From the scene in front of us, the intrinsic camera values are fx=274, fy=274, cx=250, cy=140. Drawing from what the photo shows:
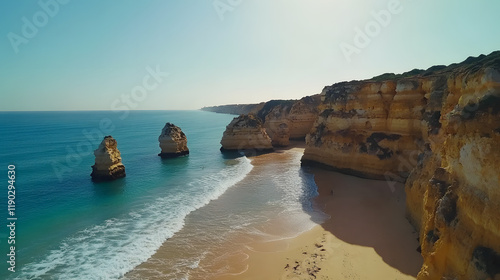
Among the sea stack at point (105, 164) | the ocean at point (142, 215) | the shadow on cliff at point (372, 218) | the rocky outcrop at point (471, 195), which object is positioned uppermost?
the rocky outcrop at point (471, 195)

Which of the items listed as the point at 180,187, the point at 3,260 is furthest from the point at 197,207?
the point at 3,260

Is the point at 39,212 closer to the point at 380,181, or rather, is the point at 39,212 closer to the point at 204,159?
the point at 204,159

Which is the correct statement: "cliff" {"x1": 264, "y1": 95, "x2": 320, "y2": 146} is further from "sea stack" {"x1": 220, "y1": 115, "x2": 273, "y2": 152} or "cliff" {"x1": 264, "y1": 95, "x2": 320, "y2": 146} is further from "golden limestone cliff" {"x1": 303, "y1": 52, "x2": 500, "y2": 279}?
"golden limestone cliff" {"x1": 303, "y1": 52, "x2": 500, "y2": 279}

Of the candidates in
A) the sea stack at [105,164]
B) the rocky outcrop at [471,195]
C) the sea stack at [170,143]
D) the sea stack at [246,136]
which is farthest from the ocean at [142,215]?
the sea stack at [246,136]

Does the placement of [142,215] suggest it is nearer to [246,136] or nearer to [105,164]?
[105,164]

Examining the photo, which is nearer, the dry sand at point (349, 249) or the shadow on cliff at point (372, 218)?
the dry sand at point (349, 249)

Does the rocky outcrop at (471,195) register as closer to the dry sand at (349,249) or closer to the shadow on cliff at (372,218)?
the dry sand at (349,249)
